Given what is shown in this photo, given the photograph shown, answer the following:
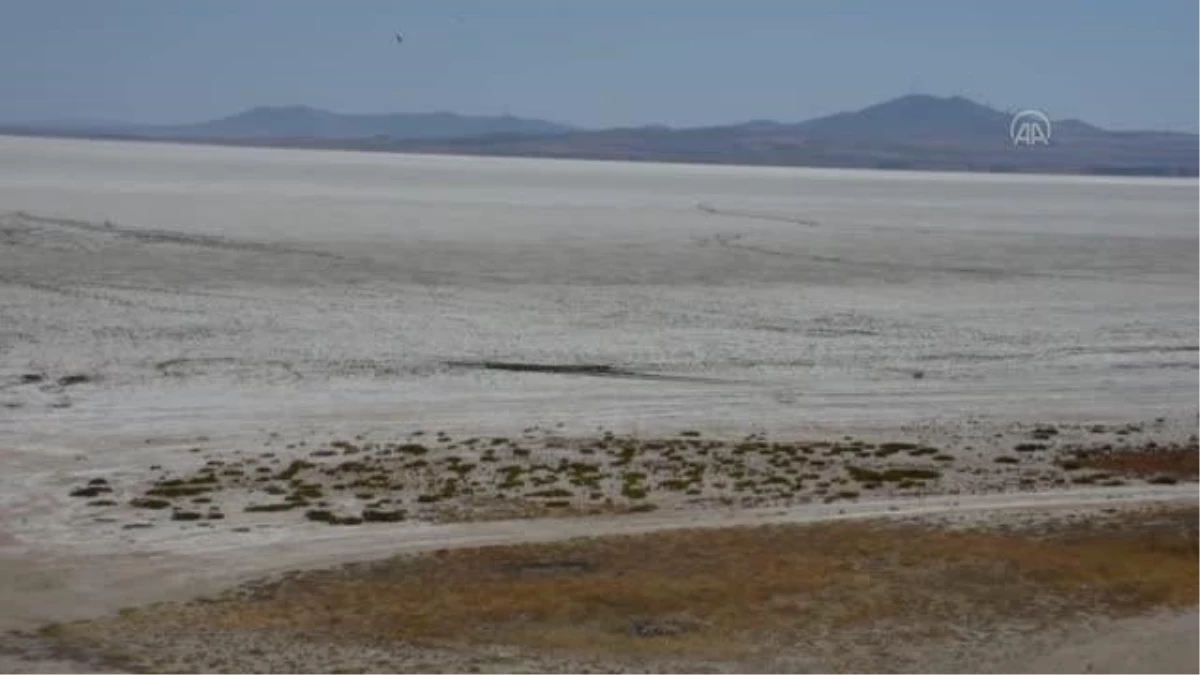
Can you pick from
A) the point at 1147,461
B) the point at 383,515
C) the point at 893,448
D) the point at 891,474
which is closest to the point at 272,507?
the point at 383,515

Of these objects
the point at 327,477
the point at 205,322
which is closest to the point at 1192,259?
the point at 205,322

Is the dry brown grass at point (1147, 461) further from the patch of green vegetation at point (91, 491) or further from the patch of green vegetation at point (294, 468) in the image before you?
the patch of green vegetation at point (91, 491)

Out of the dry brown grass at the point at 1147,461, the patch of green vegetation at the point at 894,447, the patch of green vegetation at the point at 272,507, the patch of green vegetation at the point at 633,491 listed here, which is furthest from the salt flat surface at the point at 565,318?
the patch of green vegetation at the point at 272,507

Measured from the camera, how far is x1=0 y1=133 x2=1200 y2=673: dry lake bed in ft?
46.8

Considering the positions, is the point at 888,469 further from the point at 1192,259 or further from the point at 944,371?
the point at 1192,259

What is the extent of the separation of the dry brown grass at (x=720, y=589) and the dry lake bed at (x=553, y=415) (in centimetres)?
6

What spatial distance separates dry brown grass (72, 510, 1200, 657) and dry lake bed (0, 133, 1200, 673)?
6 centimetres


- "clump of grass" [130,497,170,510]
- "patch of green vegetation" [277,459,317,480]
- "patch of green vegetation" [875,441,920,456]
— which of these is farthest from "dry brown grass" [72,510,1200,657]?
"patch of green vegetation" [875,441,920,456]

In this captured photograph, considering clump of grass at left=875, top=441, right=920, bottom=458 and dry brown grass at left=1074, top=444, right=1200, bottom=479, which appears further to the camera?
clump of grass at left=875, top=441, right=920, bottom=458

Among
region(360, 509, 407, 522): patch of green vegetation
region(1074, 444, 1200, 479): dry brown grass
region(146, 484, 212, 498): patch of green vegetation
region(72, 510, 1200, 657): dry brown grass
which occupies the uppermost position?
region(72, 510, 1200, 657): dry brown grass

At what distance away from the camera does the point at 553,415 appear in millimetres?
23500

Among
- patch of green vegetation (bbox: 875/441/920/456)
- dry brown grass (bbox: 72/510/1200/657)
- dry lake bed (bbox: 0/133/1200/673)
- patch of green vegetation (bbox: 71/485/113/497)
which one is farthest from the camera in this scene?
patch of green vegetation (bbox: 875/441/920/456)

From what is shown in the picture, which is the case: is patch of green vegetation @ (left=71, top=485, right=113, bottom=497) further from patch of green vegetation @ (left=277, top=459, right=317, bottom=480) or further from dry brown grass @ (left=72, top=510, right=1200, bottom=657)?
dry brown grass @ (left=72, top=510, right=1200, bottom=657)

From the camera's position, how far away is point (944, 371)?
1128 inches
